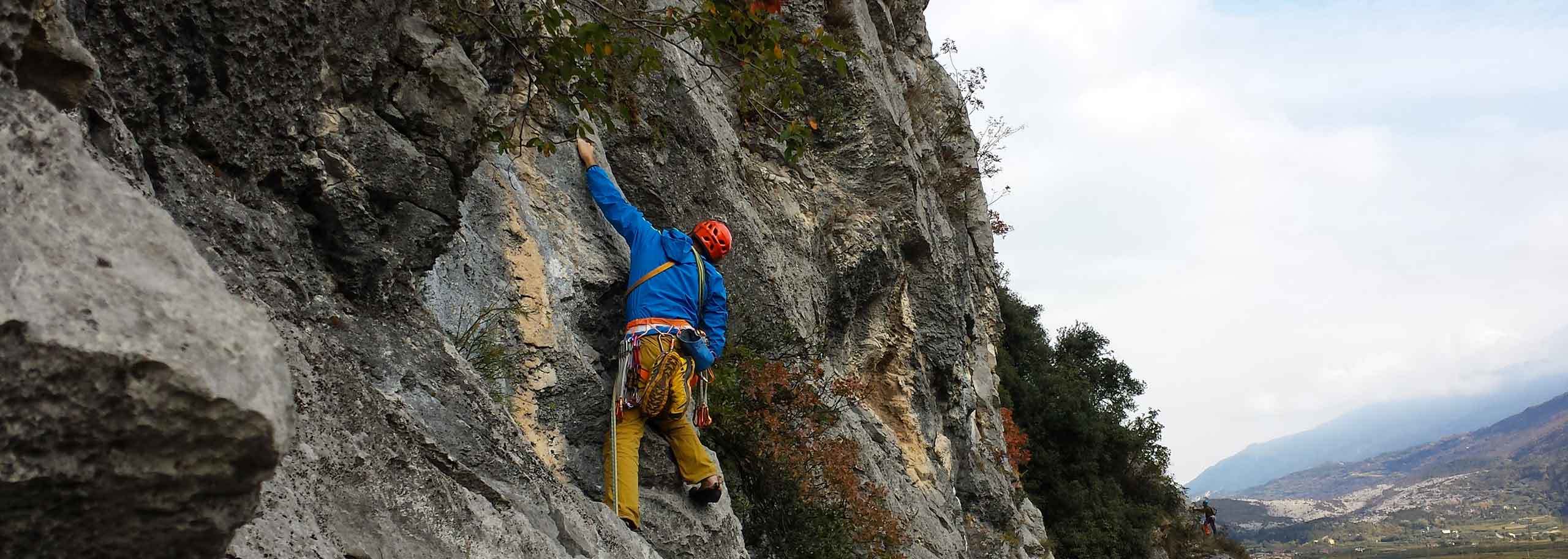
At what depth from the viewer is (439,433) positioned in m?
3.33

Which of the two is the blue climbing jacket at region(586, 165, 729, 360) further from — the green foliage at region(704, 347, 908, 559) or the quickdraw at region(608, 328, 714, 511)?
the green foliage at region(704, 347, 908, 559)

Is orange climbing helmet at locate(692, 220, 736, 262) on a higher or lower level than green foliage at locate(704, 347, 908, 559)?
higher

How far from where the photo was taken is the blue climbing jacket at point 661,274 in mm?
5691

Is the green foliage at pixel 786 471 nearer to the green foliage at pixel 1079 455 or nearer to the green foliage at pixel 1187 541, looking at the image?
the green foliage at pixel 1079 455

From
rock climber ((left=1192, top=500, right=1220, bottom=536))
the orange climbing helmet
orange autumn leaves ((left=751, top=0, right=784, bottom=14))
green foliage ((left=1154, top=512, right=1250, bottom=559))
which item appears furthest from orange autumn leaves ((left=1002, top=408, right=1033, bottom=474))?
orange autumn leaves ((left=751, top=0, right=784, bottom=14))

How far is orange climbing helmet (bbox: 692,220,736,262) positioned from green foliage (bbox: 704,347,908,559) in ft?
4.40

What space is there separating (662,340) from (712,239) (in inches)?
40.8

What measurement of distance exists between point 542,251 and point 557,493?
2098 mm

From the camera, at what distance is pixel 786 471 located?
752cm

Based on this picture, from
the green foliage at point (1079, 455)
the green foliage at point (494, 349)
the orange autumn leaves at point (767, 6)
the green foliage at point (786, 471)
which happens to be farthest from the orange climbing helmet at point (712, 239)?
the green foliage at point (1079, 455)

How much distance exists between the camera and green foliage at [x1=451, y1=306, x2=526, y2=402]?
15.9ft

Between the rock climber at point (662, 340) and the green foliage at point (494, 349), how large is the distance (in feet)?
2.06

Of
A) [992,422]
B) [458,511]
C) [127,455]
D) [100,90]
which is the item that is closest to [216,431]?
[127,455]

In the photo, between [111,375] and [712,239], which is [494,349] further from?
[111,375]
